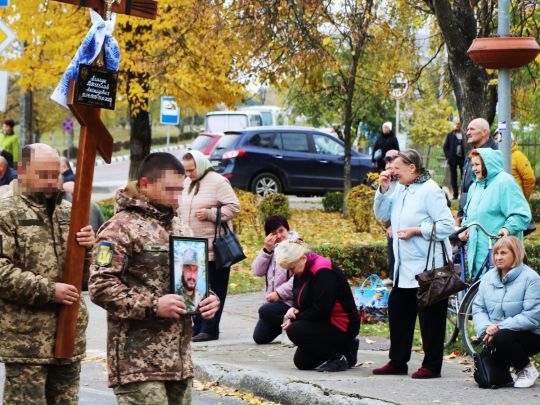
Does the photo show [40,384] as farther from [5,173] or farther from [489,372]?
[5,173]

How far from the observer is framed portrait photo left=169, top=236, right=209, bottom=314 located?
5.41 meters

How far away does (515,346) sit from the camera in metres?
8.29

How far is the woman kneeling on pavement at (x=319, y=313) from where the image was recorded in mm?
8969

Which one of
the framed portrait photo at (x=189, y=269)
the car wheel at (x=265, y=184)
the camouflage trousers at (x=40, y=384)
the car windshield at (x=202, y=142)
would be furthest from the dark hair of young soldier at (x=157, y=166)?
the car windshield at (x=202, y=142)

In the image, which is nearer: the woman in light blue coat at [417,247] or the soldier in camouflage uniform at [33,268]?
the soldier in camouflage uniform at [33,268]

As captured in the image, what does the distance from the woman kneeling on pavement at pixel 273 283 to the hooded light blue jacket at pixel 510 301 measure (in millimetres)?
2027

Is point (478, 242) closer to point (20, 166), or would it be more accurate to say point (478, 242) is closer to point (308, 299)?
point (308, 299)

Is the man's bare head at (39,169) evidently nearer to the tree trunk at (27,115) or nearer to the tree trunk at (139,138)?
the tree trunk at (139,138)

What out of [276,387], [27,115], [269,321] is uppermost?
[27,115]

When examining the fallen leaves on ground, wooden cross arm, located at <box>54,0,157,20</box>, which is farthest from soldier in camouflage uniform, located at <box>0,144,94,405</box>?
the fallen leaves on ground

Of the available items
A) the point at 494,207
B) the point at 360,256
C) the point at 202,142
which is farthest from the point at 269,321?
the point at 202,142

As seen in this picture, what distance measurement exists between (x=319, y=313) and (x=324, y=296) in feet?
0.54

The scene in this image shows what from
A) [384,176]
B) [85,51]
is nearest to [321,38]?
[384,176]

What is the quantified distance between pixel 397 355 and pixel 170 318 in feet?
12.3
